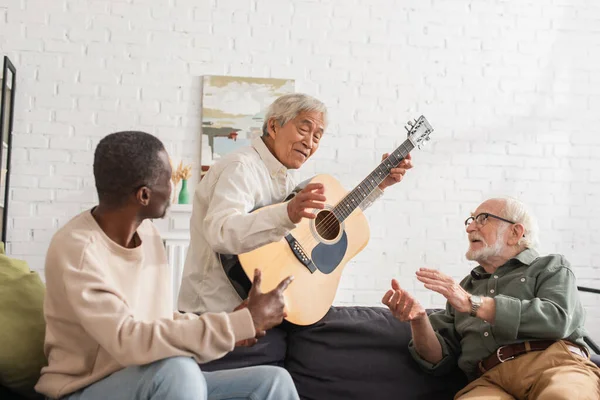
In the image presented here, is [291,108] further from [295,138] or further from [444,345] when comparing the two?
[444,345]

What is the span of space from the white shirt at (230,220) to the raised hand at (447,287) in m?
0.46

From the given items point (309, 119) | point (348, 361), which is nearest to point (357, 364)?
point (348, 361)

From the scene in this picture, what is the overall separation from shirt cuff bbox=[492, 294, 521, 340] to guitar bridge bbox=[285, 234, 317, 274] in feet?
2.20

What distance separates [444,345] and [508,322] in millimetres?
292

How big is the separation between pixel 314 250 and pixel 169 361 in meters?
1.20

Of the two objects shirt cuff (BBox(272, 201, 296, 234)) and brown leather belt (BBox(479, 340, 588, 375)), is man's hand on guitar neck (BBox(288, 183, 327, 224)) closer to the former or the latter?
shirt cuff (BBox(272, 201, 296, 234))

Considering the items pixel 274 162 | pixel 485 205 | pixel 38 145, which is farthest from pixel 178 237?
pixel 485 205

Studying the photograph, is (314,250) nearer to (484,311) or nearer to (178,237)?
(484,311)

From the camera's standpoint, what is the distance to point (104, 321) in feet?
4.75

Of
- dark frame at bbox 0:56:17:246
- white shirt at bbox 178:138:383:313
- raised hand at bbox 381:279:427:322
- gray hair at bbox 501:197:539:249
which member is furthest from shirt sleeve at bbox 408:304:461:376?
dark frame at bbox 0:56:17:246

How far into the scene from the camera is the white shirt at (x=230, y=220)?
215cm

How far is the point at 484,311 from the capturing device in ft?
7.35

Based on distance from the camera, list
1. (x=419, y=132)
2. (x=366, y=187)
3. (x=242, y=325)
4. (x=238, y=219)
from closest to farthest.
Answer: (x=242, y=325) < (x=238, y=219) < (x=366, y=187) < (x=419, y=132)

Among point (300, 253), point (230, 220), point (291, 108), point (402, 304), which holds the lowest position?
point (402, 304)
